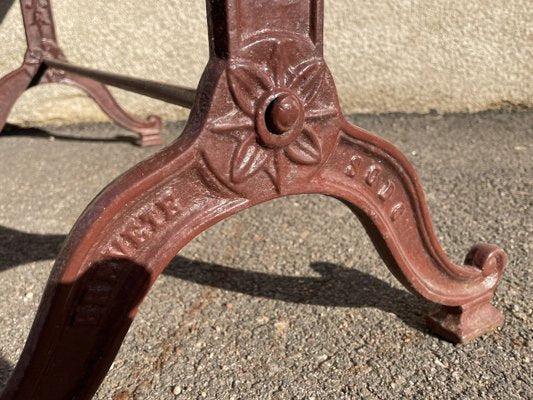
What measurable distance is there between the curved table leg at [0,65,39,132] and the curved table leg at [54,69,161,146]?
0.10m

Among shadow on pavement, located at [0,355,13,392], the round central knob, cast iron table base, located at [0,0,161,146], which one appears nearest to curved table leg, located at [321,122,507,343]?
the round central knob

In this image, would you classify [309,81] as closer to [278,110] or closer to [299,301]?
[278,110]

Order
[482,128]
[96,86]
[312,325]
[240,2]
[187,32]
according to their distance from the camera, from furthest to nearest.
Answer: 1. [187,32]
2. [482,128]
3. [96,86]
4. [312,325]
5. [240,2]

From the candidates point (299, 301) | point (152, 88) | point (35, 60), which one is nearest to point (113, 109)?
point (35, 60)

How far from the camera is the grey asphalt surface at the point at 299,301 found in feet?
3.34

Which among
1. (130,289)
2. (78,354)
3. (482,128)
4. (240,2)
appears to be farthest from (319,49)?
(482,128)

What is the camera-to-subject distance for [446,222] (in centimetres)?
165

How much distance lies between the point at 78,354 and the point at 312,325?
1.80ft

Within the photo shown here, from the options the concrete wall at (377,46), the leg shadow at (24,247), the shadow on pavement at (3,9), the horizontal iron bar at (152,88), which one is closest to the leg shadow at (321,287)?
the leg shadow at (24,247)

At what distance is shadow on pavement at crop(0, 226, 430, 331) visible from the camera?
4.09 feet

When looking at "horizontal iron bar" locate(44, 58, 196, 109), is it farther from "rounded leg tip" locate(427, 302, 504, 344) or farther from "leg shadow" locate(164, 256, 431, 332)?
Result: "rounded leg tip" locate(427, 302, 504, 344)

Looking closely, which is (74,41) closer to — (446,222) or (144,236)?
(446,222)

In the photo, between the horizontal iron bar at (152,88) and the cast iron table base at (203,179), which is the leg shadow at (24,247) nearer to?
the horizontal iron bar at (152,88)

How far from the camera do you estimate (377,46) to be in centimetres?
260
